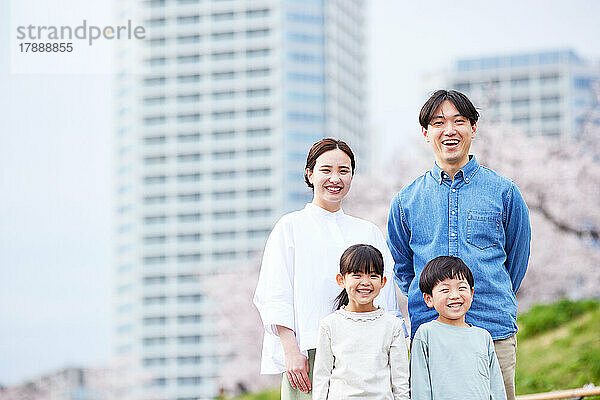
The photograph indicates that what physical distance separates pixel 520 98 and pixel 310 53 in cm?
2142

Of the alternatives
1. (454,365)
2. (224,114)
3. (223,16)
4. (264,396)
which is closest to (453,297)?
(454,365)

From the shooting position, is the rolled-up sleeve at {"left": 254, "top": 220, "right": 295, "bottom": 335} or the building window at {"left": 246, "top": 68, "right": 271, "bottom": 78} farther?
the building window at {"left": 246, "top": 68, "right": 271, "bottom": 78}

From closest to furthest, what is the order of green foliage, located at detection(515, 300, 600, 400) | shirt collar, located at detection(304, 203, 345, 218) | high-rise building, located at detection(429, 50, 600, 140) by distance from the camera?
shirt collar, located at detection(304, 203, 345, 218) < green foliage, located at detection(515, 300, 600, 400) < high-rise building, located at detection(429, 50, 600, 140)

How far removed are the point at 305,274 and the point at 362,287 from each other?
1.21ft

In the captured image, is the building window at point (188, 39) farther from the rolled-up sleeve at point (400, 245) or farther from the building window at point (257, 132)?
Result: the rolled-up sleeve at point (400, 245)

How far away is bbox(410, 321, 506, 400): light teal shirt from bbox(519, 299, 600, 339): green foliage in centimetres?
801

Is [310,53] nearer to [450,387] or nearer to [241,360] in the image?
[241,360]

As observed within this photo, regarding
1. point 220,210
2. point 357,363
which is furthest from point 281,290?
point 220,210

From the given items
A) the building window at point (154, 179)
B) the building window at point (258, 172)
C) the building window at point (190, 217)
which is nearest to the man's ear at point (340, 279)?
the building window at point (258, 172)

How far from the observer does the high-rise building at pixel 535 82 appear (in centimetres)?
8200

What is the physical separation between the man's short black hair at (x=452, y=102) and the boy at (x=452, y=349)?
0.61 meters

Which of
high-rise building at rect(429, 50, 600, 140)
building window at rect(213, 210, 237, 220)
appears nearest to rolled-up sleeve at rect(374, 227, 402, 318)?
building window at rect(213, 210, 237, 220)

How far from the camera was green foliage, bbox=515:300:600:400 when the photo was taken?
888 cm

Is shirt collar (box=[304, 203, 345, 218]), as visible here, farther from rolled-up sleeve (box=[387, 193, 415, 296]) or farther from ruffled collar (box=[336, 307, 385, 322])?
ruffled collar (box=[336, 307, 385, 322])
